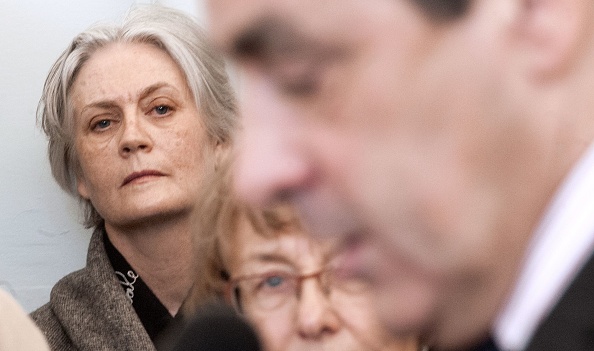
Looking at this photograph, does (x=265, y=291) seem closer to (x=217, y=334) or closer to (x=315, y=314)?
(x=315, y=314)

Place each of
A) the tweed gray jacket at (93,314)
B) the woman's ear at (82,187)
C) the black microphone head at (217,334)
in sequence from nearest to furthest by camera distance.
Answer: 1. the black microphone head at (217,334)
2. the tweed gray jacket at (93,314)
3. the woman's ear at (82,187)

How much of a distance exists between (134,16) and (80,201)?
1.11 feet

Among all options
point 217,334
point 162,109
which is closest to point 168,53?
point 162,109

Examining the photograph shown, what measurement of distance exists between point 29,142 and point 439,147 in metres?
1.35

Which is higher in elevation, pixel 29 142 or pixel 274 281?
pixel 274 281

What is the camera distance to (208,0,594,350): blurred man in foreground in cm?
28

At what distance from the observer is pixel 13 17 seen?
60.0 inches

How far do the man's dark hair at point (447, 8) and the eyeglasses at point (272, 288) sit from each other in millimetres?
353

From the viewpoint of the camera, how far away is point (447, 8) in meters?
0.31

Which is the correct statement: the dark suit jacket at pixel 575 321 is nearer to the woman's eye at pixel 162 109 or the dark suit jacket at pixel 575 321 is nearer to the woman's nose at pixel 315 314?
the woman's nose at pixel 315 314

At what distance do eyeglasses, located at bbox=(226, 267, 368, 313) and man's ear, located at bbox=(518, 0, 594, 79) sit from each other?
372mm

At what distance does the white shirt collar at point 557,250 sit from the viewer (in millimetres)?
282

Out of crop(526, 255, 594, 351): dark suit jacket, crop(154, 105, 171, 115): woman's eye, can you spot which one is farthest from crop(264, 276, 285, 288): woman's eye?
crop(154, 105, 171, 115): woman's eye

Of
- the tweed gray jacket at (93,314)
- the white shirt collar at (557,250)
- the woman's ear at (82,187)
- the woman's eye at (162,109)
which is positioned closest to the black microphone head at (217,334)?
the white shirt collar at (557,250)
